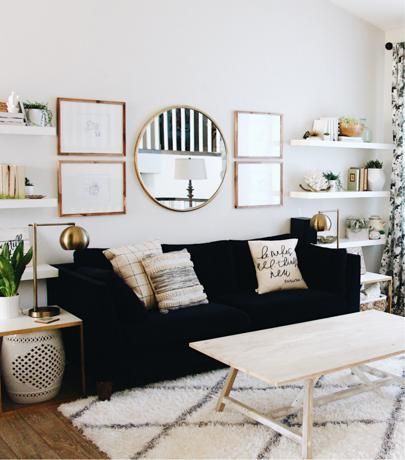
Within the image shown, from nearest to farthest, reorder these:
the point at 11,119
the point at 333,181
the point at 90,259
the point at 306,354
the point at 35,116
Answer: the point at 306,354 → the point at 11,119 → the point at 35,116 → the point at 90,259 → the point at 333,181

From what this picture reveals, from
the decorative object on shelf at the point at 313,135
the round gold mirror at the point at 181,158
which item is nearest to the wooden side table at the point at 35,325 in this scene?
the round gold mirror at the point at 181,158

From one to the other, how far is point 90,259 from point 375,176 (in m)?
2.95

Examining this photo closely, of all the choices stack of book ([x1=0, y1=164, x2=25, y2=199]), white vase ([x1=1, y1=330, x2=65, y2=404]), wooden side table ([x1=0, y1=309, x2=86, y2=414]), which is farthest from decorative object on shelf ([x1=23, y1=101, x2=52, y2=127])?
white vase ([x1=1, y1=330, x2=65, y2=404])

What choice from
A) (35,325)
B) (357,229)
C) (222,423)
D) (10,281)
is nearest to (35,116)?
(10,281)

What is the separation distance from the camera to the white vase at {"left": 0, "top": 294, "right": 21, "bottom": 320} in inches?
139

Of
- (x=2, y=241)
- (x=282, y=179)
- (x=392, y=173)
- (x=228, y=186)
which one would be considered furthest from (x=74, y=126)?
(x=392, y=173)

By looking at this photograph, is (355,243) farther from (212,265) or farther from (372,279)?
(212,265)

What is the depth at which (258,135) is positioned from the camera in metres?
5.12

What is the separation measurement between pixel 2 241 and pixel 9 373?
3.01ft

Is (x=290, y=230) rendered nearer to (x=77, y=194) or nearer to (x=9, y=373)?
(x=77, y=194)

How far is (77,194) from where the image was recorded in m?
4.25

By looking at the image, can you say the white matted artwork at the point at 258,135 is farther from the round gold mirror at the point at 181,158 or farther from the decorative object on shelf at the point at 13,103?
the decorative object on shelf at the point at 13,103

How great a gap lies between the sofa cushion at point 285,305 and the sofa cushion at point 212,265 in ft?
0.45

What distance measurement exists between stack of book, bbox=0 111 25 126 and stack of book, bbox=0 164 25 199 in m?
0.26
